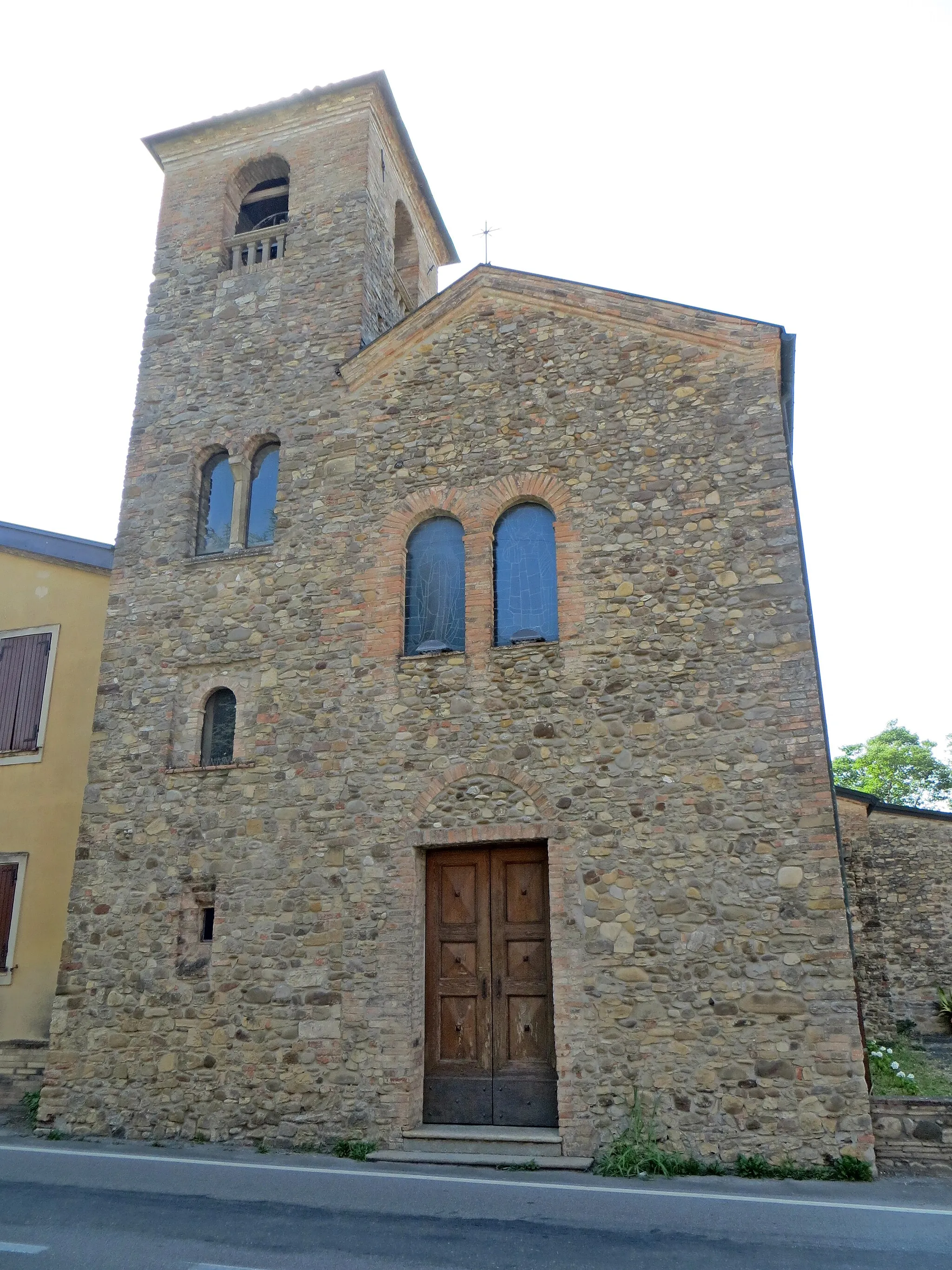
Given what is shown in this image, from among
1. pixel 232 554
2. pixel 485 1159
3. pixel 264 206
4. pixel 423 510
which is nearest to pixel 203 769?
pixel 232 554

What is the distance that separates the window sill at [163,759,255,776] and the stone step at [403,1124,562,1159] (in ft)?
12.8

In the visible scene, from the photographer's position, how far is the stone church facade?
7.91 m

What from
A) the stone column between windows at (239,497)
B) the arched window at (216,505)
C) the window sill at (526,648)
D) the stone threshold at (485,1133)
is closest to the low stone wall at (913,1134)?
the stone threshold at (485,1133)

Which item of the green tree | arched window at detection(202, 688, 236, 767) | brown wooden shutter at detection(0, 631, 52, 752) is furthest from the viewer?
the green tree

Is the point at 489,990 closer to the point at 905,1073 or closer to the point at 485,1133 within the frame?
the point at 485,1133

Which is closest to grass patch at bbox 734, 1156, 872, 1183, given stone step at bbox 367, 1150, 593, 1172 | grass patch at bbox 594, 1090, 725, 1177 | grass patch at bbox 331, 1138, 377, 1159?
grass patch at bbox 594, 1090, 725, 1177

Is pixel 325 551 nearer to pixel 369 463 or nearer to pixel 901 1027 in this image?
pixel 369 463

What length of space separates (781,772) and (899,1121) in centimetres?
284

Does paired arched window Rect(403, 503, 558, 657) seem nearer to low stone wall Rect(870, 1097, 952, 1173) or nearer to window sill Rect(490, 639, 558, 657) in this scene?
window sill Rect(490, 639, 558, 657)

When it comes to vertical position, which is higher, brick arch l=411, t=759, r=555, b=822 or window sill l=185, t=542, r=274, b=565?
window sill l=185, t=542, r=274, b=565

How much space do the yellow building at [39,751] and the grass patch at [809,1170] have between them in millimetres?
7345

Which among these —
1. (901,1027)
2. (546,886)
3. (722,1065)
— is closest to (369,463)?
(546,886)

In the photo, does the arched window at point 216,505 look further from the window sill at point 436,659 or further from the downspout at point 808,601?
the downspout at point 808,601

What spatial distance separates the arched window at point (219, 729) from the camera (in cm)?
1020
